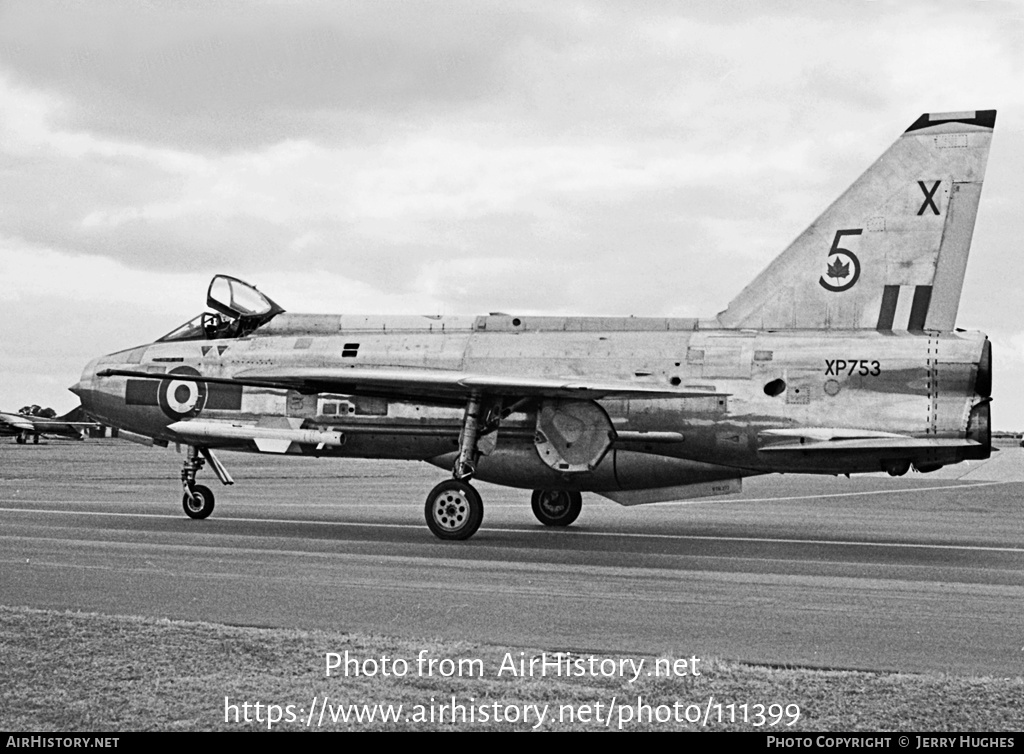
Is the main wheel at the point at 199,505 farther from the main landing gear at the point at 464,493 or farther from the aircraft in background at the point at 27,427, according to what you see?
the aircraft in background at the point at 27,427

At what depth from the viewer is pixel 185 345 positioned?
→ 63.1 feet

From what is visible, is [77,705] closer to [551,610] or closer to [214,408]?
[551,610]

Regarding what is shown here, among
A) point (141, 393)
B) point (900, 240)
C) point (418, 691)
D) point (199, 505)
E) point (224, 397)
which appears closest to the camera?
point (418, 691)

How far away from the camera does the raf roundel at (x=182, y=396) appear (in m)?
18.6

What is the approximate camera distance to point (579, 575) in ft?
39.9

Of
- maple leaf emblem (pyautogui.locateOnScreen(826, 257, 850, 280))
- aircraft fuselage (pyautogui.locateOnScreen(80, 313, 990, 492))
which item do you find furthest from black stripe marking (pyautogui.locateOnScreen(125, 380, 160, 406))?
maple leaf emblem (pyautogui.locateOnScreen(826, 257, 850, 280))

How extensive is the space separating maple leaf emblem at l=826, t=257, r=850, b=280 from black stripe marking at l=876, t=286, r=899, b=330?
58 cm

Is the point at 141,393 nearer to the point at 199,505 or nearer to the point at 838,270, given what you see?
the point at 199,505

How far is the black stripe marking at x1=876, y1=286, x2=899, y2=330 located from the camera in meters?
15.4

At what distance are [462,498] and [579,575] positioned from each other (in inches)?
141

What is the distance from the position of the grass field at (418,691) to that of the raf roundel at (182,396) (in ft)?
35.5

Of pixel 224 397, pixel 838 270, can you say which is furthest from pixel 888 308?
pixel 224 397

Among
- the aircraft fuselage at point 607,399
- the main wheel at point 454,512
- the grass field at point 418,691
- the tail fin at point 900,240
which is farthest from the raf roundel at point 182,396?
the grass field at point 418,691

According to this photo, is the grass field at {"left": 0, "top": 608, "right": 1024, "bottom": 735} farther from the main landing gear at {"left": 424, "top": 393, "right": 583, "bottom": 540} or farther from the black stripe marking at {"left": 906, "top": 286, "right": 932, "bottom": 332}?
the black stripe marking at {"left": 906, "top": 286, "right": 932, "bottom": 332}
